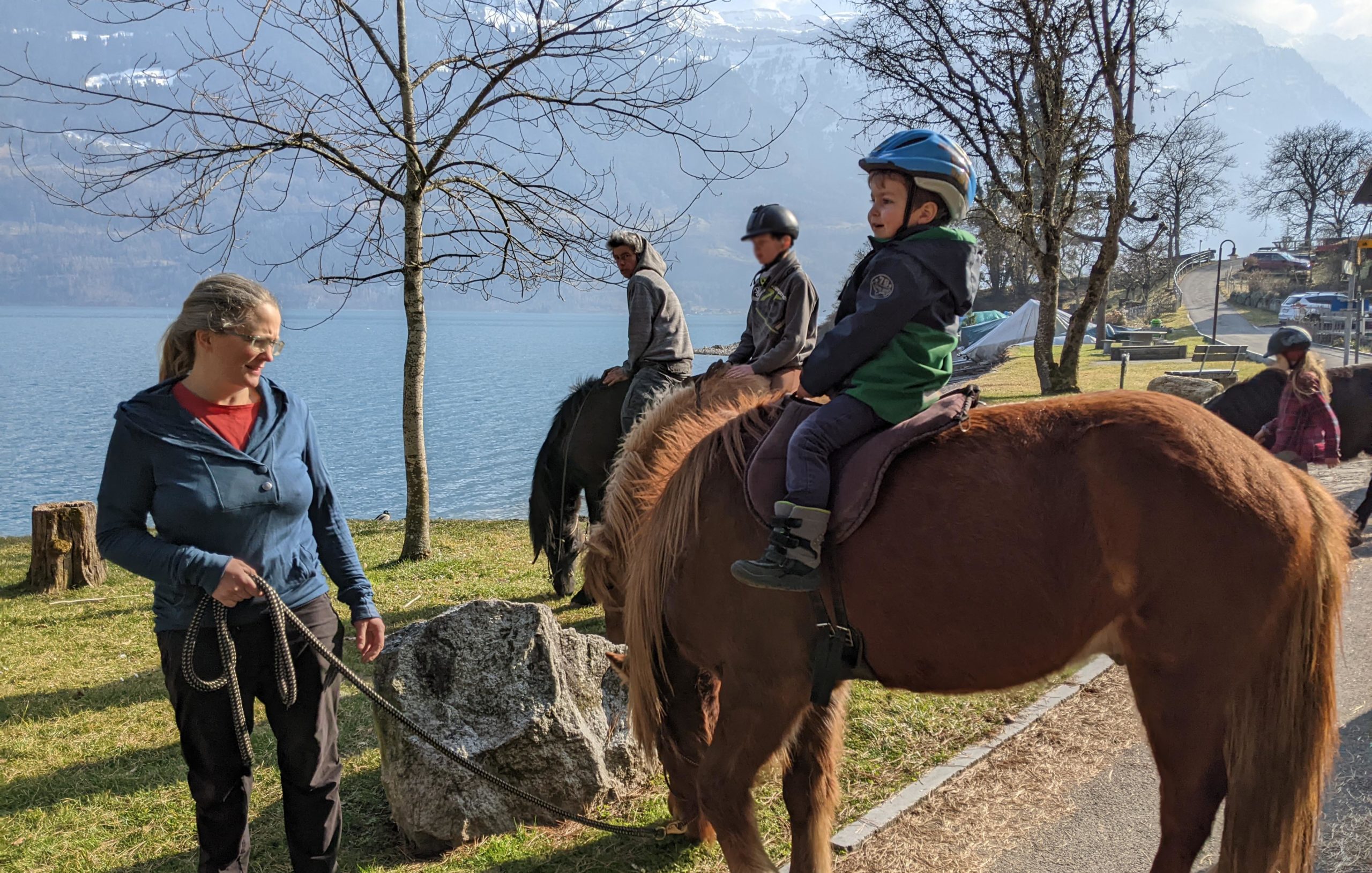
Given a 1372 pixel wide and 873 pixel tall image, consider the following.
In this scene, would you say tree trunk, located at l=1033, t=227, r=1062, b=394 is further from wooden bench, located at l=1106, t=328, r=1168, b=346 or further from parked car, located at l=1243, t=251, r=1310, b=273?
parked car, located at l=1243, t=251, r=1310, b=273

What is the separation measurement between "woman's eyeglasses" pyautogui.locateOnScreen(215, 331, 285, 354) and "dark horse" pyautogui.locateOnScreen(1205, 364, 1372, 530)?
815cm

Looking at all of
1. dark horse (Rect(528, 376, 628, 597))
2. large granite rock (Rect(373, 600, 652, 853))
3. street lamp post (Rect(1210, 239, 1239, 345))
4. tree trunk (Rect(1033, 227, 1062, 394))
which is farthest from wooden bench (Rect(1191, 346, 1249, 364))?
large granite rock (Rect(373, 600, 652, 853))

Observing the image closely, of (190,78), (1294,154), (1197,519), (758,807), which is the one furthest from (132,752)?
(1294,154)

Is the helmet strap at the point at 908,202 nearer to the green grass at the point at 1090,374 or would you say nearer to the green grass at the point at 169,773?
the green grass at the point at 169,773

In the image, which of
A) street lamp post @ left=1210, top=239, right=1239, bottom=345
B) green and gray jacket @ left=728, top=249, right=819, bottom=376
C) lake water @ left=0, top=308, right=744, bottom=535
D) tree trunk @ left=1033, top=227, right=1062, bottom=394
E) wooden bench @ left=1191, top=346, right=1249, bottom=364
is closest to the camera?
green and gray jacket @ left=728, top=249, right=819, bottom=376

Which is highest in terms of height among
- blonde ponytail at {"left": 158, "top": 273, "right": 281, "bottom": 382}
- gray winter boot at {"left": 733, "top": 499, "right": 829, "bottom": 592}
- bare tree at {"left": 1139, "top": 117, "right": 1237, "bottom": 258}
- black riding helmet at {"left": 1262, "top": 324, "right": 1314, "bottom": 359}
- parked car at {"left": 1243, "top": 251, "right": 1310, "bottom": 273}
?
bare tree at {"left": 1139, "top": 117, "right": 1237, "bottom": 258}

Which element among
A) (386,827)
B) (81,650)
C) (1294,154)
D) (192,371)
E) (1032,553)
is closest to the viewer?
(1032,553)

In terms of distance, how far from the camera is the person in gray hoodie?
6422 millimetres

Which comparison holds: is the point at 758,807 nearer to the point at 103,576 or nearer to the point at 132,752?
the point at 132,752

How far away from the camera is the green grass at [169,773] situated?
329cm

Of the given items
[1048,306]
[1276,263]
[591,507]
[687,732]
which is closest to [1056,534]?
[687,732]

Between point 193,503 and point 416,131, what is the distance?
626 cm

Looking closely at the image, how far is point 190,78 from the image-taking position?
31.9ft

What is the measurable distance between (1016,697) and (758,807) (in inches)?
69.0
